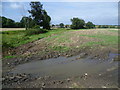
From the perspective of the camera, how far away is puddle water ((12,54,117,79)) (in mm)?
4459

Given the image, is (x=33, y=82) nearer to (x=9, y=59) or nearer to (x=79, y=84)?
(x=79, y=84)

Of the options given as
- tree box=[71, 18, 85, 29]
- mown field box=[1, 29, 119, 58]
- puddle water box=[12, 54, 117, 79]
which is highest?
tree box=[71, 18, 85, 29]

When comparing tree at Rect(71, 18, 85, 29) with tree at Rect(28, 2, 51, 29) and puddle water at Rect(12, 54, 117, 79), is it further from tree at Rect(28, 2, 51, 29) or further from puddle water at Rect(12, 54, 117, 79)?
puddle water at Rect(12, 54, 117, 79)

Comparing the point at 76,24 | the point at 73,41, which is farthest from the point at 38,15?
the point at 73,41

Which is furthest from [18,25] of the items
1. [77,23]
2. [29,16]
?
[77,23]

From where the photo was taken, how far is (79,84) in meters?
3.39

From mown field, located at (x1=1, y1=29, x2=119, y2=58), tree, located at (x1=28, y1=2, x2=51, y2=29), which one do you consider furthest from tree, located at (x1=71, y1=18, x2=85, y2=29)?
mown field, located at (x1=1, y1=29, x2=119, y2=58)

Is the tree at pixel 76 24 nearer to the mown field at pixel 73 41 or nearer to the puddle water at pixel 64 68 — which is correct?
the mown field at pixel 73 41

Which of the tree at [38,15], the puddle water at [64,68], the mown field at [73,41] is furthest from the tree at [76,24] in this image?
the puddle water at [64,68]

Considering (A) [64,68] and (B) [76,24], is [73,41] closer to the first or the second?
(A) [64,68]

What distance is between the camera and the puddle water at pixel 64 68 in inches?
176

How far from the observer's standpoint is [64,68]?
4.99 meters

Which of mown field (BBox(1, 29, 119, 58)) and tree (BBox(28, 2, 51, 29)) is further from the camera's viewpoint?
tree (BBox(28, 2, 51, 29))

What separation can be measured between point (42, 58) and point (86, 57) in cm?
241
